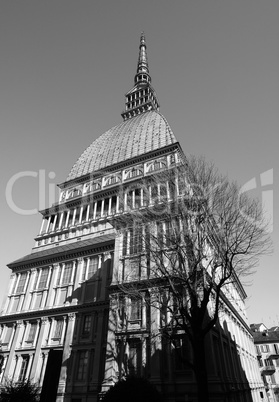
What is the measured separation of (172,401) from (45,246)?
31736mm

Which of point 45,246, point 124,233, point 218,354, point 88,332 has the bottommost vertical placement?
point 218,354

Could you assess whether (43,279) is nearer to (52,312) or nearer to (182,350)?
(52,312)

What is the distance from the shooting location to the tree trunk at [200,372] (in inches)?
516

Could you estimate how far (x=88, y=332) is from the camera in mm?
29062

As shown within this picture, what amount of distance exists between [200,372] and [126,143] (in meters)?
47.0

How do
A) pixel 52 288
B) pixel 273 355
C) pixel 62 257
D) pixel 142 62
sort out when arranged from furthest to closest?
1. pixel 142 62
2. pixel 273 355
3. pixel 62 257
4. pixel 52 288

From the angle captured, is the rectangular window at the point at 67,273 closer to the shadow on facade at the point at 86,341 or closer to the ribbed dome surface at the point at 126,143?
the shadow on facade at the point at 86,341

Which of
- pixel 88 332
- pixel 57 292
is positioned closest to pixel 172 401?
pixel 88 332

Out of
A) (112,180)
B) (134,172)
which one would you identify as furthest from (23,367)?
(134,172)

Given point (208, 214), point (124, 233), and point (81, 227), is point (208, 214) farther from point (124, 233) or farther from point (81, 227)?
point (81, 227)

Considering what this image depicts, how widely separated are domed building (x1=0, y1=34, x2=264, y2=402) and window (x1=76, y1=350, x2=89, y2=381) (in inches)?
3.7

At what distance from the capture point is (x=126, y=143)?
182 ft

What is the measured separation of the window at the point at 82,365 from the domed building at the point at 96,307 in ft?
0.31

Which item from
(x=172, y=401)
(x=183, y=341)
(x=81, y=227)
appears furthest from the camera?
(x=81, y=227)
